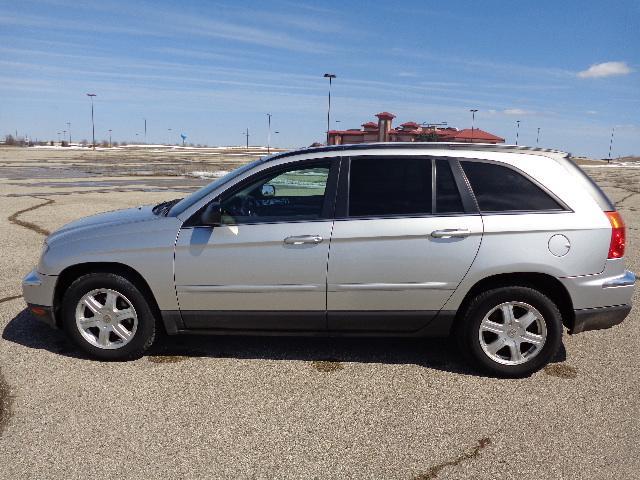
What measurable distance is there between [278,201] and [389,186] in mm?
1019

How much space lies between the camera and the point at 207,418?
323 centimetres

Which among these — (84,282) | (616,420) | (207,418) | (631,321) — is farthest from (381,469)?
(631,321)

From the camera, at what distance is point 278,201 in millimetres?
4293

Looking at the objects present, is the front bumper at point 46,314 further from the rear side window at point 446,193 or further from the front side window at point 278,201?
the rear side window at point 446,193

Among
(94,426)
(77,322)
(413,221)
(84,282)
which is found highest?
(413,221)

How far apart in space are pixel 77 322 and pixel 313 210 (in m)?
2.09

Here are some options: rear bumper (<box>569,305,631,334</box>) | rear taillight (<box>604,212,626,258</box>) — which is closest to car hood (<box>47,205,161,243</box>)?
rear bumper (<box>569,305,631,334</box>)

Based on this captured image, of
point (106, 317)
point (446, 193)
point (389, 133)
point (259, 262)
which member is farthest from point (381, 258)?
point (389, 133)

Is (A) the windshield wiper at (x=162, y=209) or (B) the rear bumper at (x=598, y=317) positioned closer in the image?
(B) the rear bumper at (x=598, y=317)

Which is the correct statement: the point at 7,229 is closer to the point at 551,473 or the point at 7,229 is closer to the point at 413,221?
the point at 413,221

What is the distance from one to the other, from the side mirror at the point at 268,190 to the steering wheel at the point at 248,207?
17 centimetres

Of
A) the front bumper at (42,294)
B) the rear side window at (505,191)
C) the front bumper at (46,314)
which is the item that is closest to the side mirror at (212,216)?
the front bumper at (42,294)

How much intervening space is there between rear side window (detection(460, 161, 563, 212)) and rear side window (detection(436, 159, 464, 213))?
0.13m

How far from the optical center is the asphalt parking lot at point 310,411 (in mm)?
2777
